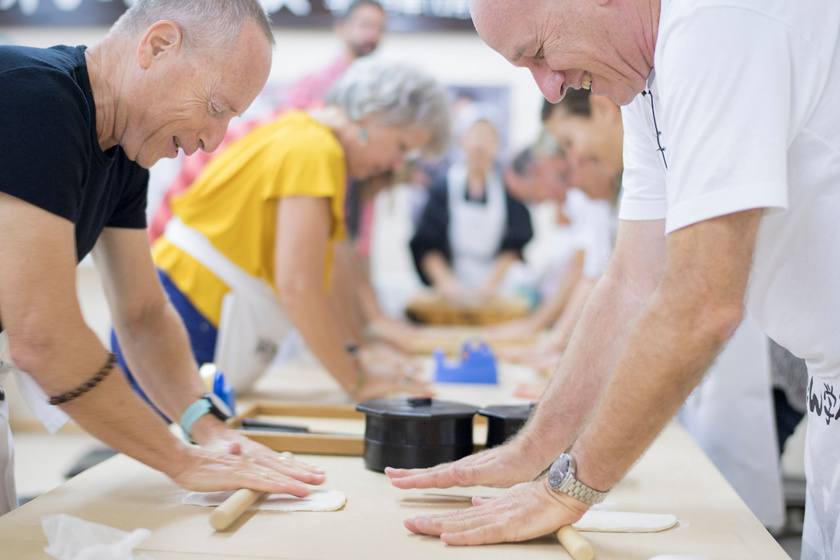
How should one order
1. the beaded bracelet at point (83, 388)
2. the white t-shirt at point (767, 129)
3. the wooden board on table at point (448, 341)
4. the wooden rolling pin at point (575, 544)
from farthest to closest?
1. the wooden board on table at point (448, 341)
2. the beaded bracelet at point (83, 388)
3. the wooden rolling pin at point (575, 544)
4. the white t-shirt at point (767, 129)

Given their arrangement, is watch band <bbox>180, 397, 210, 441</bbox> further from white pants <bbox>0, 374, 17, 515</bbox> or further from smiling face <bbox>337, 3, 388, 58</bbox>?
smiling face <bbox>337, 3, 388, 58</bbox>

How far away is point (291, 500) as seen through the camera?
1.09 m

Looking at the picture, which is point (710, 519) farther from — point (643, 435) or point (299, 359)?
point (299, 359)

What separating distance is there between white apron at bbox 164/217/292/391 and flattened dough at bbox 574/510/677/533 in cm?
A: 112

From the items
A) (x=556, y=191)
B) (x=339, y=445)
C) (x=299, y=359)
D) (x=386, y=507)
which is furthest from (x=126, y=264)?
(x=556, y=191)

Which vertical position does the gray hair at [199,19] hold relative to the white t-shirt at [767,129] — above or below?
above

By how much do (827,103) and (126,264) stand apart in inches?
43.9

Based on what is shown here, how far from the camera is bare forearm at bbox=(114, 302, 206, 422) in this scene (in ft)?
4.51

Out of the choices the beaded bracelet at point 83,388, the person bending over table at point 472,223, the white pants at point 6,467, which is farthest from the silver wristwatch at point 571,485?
the person bending over table at point 472,223

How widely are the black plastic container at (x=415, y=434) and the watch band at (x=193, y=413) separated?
286 millimetres

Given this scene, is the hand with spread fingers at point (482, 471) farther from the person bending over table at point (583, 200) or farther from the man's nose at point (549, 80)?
the man's nose at point (549, 80)

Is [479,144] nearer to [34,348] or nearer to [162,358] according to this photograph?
[162,358]

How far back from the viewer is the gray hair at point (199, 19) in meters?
1.10

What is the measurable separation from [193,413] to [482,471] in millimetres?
531
